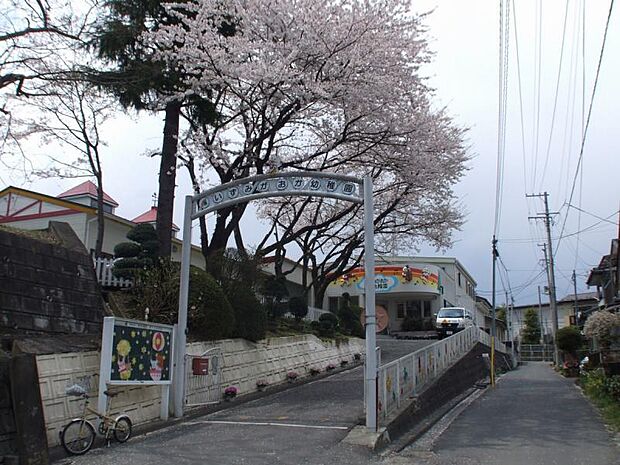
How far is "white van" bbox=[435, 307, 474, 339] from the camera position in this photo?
31.7 meters

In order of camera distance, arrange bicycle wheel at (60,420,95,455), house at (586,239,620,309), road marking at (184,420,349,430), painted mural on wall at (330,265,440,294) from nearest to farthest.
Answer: bicycle wheel at (60,420,95,455), road marking at (184,420,349,430), house at (586,239,620,309), painted mural on wall at (330,265,440,294)

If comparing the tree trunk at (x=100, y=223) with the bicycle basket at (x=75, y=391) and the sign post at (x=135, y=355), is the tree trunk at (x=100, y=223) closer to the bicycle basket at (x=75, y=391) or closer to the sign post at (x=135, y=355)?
the sign post at (x=135, y=355)

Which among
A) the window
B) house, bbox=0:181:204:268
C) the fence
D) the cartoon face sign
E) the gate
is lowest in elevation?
the fence

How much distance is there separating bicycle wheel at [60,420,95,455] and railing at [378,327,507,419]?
15.9 ft

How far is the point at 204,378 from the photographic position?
12.4 metres

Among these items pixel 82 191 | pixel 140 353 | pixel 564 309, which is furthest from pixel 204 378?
pixel 564 309

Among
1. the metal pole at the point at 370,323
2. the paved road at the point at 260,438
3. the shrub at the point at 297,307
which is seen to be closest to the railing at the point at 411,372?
the metal pole at the point at 370,323

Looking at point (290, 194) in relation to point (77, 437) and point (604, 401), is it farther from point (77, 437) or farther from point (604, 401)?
point (604, 401)

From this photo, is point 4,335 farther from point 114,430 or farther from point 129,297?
point 129,297

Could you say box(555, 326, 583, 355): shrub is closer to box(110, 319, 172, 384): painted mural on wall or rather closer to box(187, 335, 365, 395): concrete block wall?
box(187, 335, 365, 395): concrete block wall

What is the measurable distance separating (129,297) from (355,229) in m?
16.1

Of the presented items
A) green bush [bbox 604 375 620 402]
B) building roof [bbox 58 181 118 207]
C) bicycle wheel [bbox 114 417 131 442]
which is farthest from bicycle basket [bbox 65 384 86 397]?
building roof [bbox 58 181 118 207]

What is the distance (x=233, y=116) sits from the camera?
60.6 ft

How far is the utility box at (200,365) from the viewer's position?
39.1 feet
